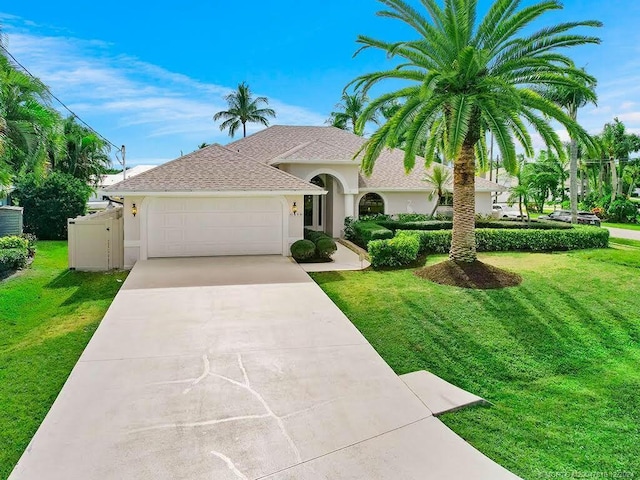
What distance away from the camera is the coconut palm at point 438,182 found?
22.3 metres

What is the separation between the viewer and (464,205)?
13.1 meters

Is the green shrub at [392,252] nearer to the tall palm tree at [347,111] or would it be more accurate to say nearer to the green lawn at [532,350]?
the green lawn at [532,350]

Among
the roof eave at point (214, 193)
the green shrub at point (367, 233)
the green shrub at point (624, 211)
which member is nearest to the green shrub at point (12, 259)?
the roof eave at point (214, 193)

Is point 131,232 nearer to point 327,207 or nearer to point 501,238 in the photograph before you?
point 327,207

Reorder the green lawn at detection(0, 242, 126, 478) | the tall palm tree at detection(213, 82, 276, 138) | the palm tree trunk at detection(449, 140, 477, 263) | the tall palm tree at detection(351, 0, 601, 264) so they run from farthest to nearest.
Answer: the tall palm tree at detection(213, 82, 276, 138)
the palm tree trunk at detection(449, 140, 477, 263)
the tall palm tree at detection(351, 0, 601, 264)
the green lawn at detection(0, 242, 126, 478)

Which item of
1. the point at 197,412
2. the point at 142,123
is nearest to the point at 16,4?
the point at 197,412

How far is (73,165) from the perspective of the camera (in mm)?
31688

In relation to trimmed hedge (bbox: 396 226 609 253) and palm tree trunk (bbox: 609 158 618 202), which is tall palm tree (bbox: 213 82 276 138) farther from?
palm tree trunk (bbox: 609 158 618 202)

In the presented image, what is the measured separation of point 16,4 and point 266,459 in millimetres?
17777

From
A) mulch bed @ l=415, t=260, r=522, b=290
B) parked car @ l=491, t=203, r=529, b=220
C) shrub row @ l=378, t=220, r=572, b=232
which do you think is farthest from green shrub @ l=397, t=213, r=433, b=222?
mulch bed @ l=415, t=260, r=522, b=290

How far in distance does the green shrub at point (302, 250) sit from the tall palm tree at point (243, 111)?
105 feet

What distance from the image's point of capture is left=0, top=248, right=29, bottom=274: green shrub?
565 inches

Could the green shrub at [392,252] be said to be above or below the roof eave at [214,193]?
below

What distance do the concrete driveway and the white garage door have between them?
620 cm
